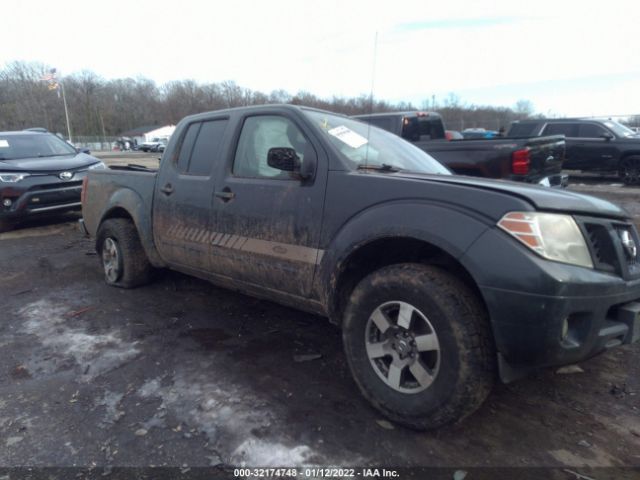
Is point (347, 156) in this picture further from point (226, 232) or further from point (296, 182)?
point (226, 232)

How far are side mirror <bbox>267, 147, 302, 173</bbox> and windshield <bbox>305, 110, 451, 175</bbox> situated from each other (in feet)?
0.93

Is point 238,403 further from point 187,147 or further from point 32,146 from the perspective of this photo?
point 32,146

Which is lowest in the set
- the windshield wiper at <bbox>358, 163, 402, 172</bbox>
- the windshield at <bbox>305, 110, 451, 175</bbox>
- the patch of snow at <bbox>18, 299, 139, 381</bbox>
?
the patch of snow at <bbox>18, 299, 139, 381</bbox>

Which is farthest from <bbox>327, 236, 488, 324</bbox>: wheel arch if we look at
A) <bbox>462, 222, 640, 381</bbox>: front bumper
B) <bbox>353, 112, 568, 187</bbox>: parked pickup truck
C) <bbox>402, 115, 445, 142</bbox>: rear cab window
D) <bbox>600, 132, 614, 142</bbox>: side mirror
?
<bbox>600, 132, 614, 142</bbox>: side mirror

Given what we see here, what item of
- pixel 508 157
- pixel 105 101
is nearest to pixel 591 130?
pixel 508 157

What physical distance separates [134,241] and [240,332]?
1.71 m

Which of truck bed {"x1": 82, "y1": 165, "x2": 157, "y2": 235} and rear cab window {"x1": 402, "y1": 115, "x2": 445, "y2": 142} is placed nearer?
truck bed {"x1": 82, "y1": 165, "x2": 157, "y2": 235}

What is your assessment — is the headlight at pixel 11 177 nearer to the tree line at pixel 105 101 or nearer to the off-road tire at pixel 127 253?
the off-road tire at pixel 127 253

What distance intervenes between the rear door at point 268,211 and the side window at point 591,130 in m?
12.7

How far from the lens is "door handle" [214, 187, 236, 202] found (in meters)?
3.37

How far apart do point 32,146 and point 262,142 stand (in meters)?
7.07

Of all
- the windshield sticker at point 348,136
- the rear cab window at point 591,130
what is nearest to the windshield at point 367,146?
the windshield sticker at point 348,136

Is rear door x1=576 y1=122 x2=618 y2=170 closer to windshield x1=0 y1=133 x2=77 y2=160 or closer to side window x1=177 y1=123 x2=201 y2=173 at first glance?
side window x1=177 y1=123 x2=201 y2=173

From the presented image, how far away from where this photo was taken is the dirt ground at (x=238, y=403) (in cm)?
225
